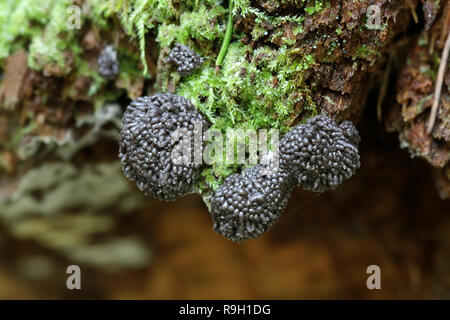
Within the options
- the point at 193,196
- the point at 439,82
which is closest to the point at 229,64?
the point at 439,82

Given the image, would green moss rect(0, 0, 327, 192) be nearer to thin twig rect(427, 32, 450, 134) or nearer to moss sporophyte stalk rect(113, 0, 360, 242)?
moss sporophyte stalk rect(113, 0, 360, 242)

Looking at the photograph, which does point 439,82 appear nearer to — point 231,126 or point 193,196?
point 231,126

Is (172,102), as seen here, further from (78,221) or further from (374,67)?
(78,221)

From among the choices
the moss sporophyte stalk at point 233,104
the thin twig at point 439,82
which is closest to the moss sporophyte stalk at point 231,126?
the moss sporophyte stalk at point 233,104

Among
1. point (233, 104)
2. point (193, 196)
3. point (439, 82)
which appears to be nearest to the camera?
point (233, 104)

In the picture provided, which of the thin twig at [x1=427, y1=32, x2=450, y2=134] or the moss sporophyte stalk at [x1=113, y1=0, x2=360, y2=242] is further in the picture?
the thin twig at [x1=427, y1=32, x2=450, y2=134]

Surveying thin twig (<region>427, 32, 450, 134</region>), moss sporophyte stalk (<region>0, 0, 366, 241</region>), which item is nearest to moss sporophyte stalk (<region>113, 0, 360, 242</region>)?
moss sporophyte stalk (<region>0, 0, 366, 241</region>)

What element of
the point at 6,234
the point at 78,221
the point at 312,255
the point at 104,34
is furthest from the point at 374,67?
the point at 6,234

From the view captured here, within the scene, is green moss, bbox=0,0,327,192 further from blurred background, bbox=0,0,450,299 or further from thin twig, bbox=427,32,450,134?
thin twig, bbox=427,32,450,134

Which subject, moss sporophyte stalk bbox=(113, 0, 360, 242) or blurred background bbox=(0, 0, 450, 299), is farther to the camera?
blurred background bbox=(0, 0, 450, 299)

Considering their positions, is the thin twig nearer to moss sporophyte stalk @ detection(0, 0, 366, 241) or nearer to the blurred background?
the blurred background

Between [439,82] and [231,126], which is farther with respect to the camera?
[439,82]
